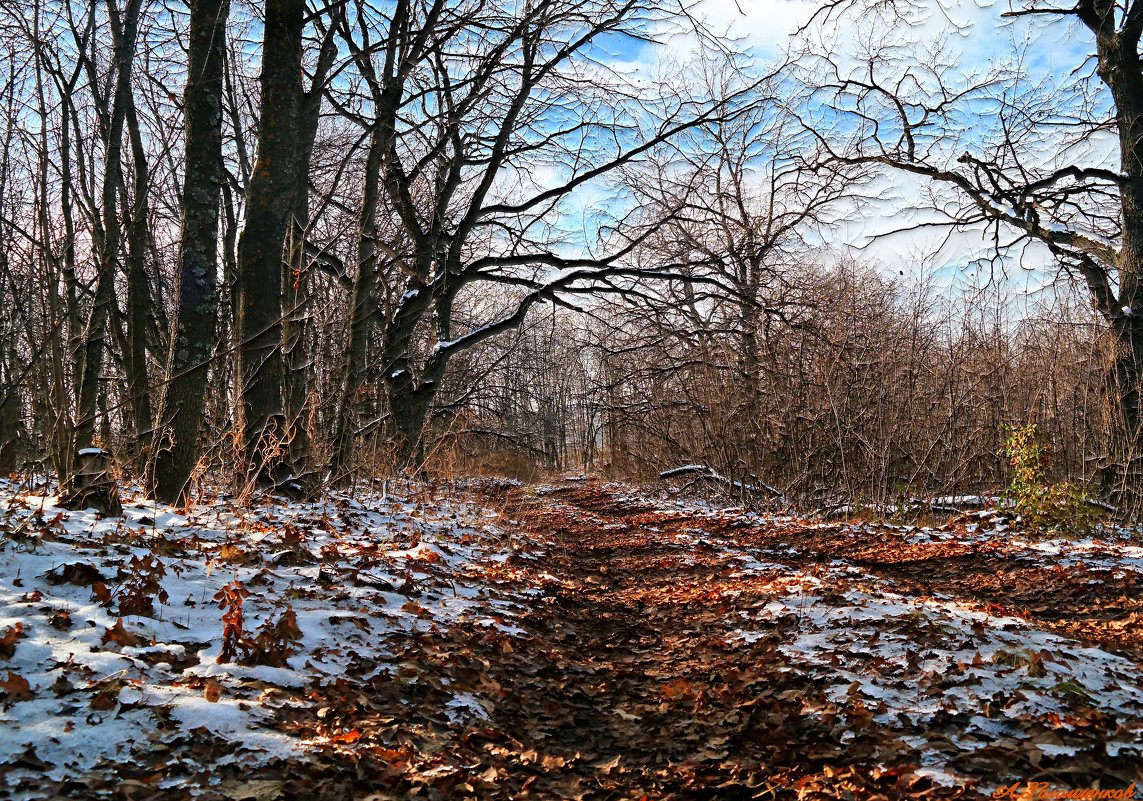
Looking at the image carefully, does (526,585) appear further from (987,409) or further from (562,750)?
(987,409)

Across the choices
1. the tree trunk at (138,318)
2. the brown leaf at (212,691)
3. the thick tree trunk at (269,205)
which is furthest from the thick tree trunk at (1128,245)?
the tree trunk at (138,318)

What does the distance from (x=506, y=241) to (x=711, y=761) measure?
435 inches

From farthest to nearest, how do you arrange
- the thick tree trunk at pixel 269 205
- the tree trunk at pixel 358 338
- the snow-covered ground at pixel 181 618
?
the tree trunk at pixel 358 338
the thick tree trunk at pixel 269 205
the snow-covered ground at pixel 181 618

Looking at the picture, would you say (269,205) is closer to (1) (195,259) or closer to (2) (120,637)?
(1) (195,259)

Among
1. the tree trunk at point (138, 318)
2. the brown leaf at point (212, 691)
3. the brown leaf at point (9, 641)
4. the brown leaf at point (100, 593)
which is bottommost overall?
the brown leaf at point (212, 691)

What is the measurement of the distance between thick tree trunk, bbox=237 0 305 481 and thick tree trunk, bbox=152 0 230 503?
599 millimetres

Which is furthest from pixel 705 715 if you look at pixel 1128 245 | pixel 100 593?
pixel 1128 245

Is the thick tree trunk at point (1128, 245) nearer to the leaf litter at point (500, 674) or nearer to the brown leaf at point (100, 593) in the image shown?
the leaf litter at point (500, 674)

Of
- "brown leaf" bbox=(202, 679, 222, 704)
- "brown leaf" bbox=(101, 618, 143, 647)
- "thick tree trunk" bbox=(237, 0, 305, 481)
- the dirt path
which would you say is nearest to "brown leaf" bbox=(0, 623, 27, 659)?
"brown leaf" bbox=(101, 618, 143, 647)

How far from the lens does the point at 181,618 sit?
351 centimetres

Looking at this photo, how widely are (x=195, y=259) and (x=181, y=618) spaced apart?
3.68 meters

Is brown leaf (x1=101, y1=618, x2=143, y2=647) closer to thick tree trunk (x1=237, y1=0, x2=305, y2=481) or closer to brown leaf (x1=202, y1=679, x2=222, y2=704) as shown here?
brown leaf (x1=202, y1=679, x2=222, y2=704)

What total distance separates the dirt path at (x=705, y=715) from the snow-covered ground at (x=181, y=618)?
0.31 meters

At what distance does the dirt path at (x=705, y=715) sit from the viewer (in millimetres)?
2691
